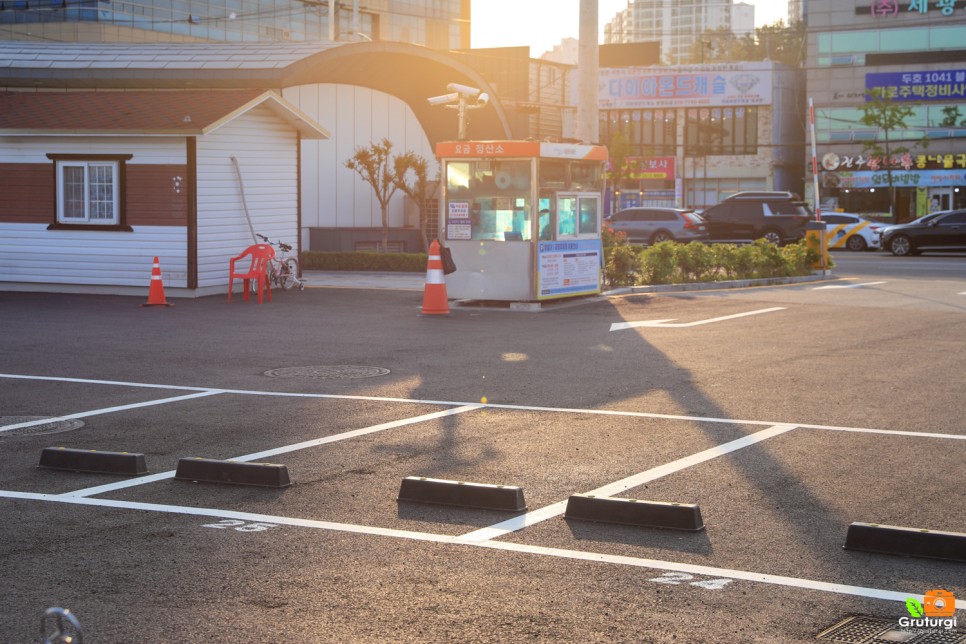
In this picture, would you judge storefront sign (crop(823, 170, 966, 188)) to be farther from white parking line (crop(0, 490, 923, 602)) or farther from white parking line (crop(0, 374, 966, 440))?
white parking line (crop(0, 490, 923, 602))

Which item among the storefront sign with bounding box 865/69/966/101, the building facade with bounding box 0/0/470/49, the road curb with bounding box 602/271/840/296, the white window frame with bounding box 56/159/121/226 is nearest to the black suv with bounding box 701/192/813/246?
the road curb with bounding box 602/271/840/296

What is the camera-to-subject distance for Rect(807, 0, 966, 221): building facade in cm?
6925

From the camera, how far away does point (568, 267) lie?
21047 millimetres

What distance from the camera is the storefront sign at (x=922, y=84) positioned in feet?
233

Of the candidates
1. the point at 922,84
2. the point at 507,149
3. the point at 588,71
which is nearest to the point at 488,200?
the point at 507,149

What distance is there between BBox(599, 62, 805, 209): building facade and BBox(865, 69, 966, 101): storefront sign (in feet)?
20.4

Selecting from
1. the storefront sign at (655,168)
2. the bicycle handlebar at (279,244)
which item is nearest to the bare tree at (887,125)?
the storefront sign at (655,168)

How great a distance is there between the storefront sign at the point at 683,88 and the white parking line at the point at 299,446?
228 feet

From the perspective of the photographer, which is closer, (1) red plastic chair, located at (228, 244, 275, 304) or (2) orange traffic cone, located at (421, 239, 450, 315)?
(2) orange traffic cone, located at (421, 239, 450, 315)

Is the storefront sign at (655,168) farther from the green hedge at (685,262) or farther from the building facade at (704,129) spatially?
the green hedge at (685,262)

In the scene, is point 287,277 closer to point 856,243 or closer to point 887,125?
point 856,243

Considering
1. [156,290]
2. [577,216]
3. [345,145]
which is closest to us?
[156,290]

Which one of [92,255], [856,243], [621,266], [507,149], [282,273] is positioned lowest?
[282,273]

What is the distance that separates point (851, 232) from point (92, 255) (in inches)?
1069
